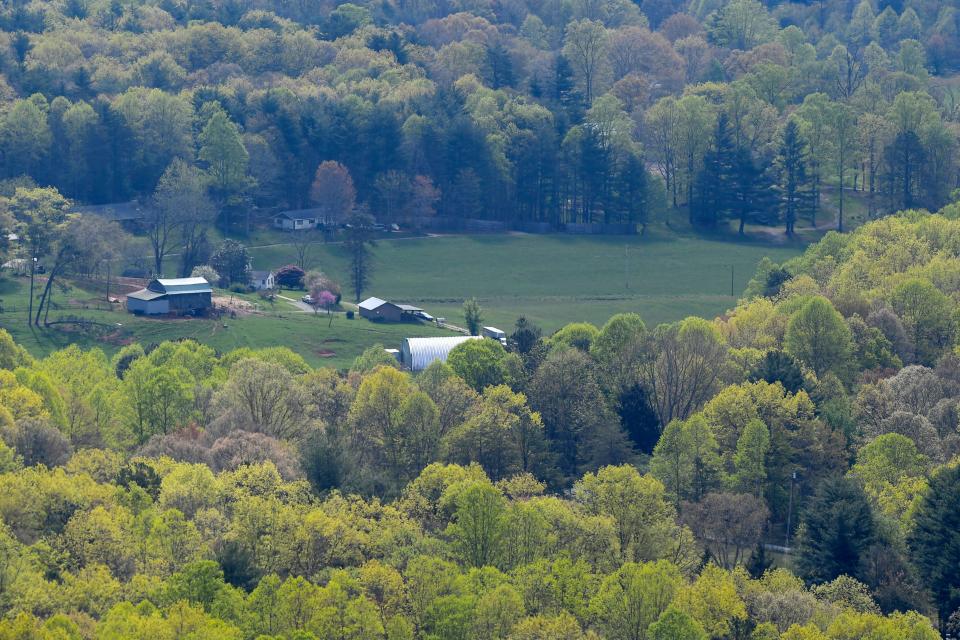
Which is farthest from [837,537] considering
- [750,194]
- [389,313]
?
[750,194]

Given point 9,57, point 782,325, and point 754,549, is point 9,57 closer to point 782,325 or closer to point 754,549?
point 782,325

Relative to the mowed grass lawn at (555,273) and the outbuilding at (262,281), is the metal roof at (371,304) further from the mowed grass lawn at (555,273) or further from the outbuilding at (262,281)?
the outbuilding at (262,281)

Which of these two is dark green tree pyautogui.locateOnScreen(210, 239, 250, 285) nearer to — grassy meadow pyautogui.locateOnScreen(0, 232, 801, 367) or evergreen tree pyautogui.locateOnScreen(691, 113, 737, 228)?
grassy meadow pyautogui.locateOnScreen(0, 232, 801, 367)

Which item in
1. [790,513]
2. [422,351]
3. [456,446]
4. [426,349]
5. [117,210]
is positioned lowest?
[790,513]

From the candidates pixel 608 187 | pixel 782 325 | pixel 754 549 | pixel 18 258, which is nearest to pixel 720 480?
pixel 754 549

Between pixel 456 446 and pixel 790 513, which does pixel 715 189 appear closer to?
pixel 456 446
